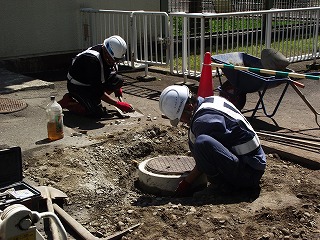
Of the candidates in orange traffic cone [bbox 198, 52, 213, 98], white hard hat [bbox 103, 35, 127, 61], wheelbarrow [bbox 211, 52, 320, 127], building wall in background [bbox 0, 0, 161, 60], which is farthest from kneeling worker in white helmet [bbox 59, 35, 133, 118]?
building wall in background [bbox 0, 0, 161, 60]

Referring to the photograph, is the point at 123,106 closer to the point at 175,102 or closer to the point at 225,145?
the point at 175,102

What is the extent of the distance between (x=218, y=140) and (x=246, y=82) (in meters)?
2.92

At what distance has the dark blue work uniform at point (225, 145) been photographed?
15.8 feet

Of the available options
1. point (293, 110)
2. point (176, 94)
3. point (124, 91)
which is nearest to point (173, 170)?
point (176, 94)

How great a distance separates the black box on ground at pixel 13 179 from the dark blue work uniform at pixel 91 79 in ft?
11.2

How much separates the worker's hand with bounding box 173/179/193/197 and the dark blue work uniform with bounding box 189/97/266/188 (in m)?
0.30

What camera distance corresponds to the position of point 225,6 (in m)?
16.4

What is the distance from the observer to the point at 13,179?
4246mm

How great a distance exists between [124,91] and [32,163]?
4.31m

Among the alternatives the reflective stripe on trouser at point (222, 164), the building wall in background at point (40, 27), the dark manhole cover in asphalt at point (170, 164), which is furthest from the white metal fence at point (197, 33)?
the reflective stripe on trouser at point (222, 164)

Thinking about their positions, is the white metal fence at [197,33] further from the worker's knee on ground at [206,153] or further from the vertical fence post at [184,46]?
the worker's knee on ground at [206,153]

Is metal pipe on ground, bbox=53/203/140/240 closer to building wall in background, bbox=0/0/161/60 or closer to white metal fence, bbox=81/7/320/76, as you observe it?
white metal fence, bbox=81/7/320/76

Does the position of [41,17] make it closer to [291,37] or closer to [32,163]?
[291,37]

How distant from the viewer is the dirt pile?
4309mm
